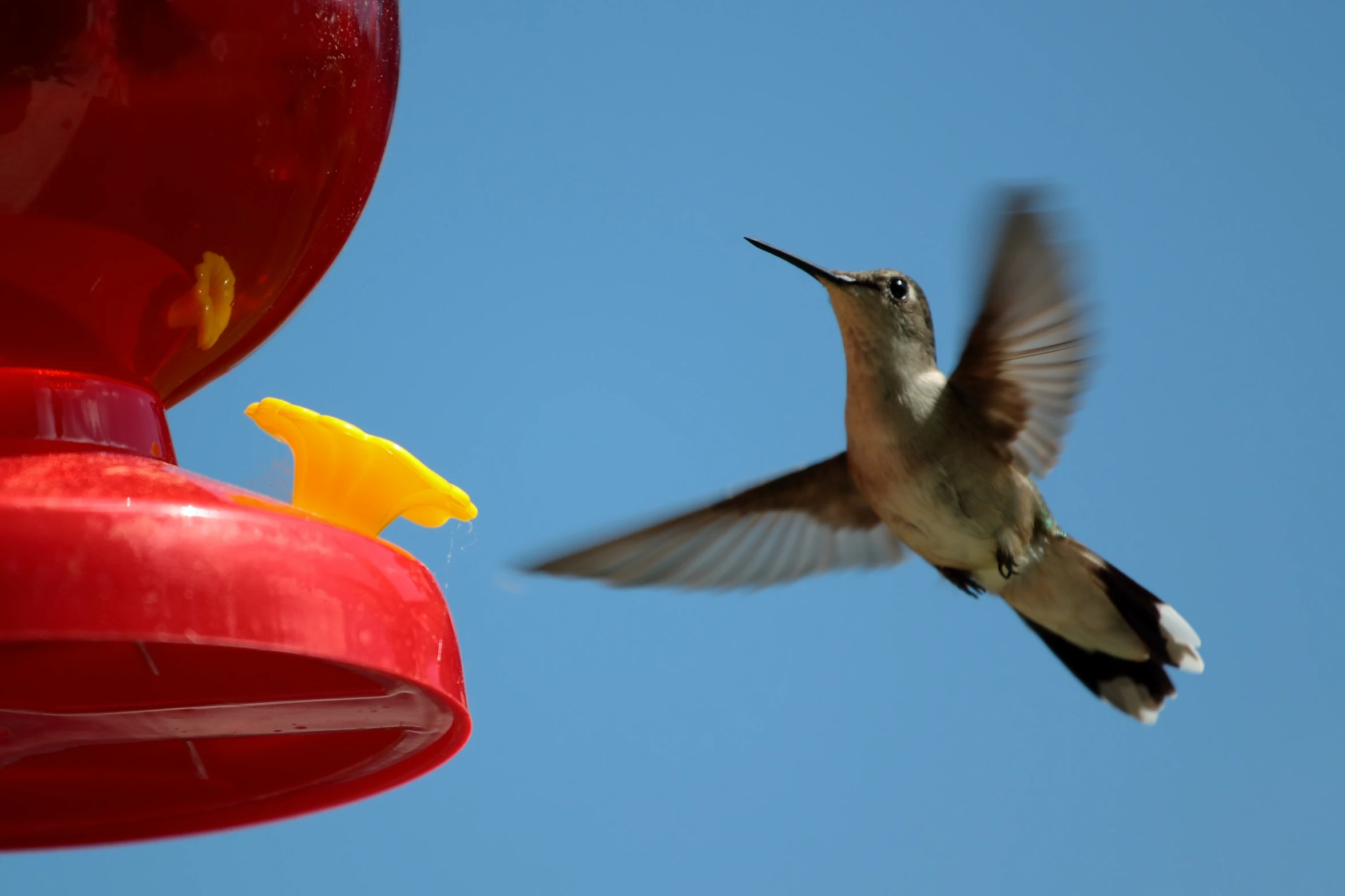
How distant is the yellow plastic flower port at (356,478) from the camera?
1889 mm

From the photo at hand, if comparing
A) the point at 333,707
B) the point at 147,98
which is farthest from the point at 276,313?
the point at 333,707

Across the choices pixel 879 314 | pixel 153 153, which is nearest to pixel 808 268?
pixel 879 314

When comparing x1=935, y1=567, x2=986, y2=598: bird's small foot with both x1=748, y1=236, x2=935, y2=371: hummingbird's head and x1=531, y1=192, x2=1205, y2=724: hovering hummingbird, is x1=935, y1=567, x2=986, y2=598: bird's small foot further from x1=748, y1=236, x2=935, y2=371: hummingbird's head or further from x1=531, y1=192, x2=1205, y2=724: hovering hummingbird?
x1=748, y1=236, x2=935, y2=371: hummingbird's head

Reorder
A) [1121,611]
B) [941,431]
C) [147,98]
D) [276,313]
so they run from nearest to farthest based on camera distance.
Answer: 1. [147,98]
2. [276,313]
3. [941,431]
4. [1121,611]

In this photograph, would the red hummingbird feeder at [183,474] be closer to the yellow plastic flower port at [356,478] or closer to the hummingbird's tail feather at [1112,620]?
the yellow plastic flower port at [356,478]

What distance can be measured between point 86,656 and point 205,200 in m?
0.61

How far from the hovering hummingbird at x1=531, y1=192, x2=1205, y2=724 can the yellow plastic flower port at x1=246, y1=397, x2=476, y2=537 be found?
126 cm

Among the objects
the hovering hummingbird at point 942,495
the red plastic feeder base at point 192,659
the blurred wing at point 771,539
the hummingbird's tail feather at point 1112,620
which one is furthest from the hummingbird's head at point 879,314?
the red plastic feeder base at point 192,659

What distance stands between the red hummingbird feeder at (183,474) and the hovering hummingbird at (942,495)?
1.23 meters

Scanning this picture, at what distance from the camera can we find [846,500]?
13.2 ft

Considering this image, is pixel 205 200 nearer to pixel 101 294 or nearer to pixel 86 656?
pixel 101 294

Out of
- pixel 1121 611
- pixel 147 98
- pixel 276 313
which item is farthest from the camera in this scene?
pixel 1121 611

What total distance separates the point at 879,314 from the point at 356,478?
6.32ft

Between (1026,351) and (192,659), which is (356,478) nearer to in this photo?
(192,659)
